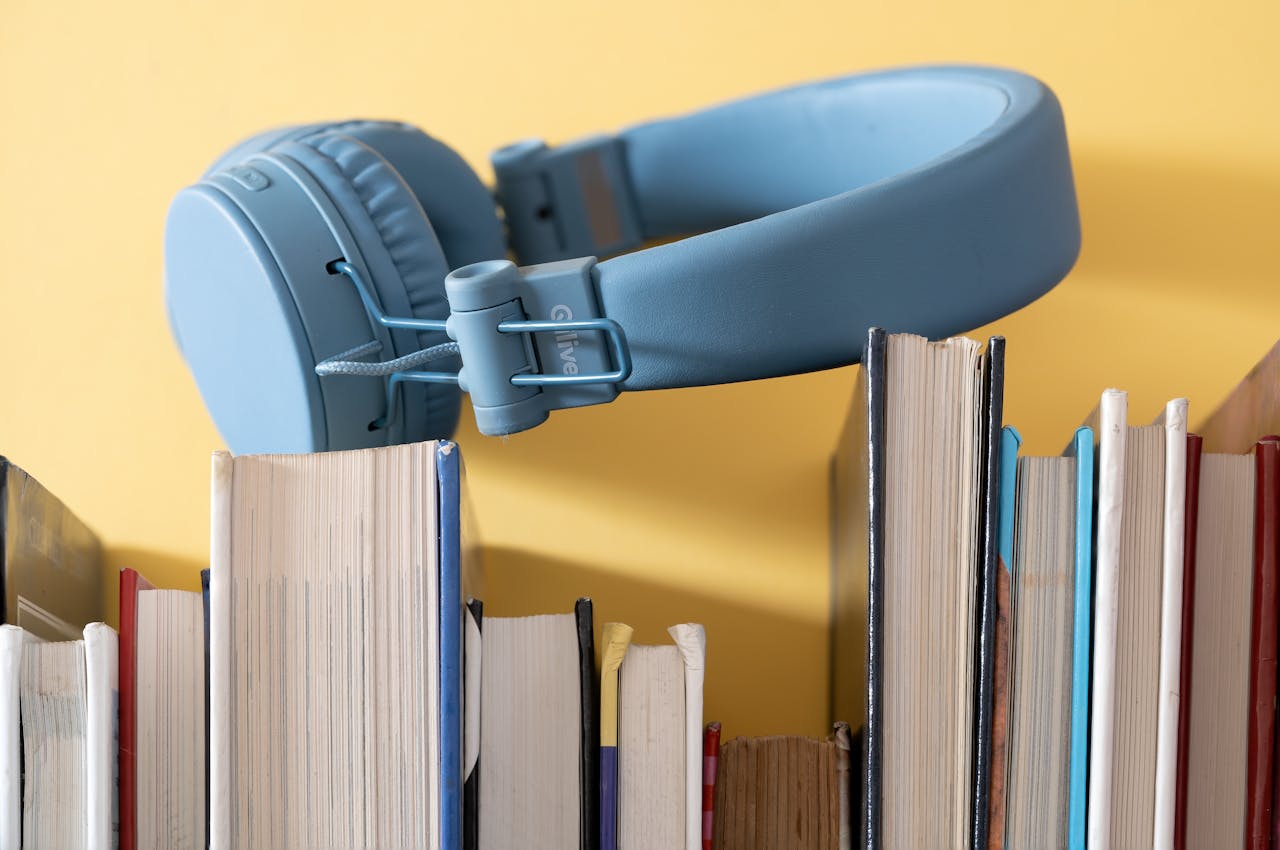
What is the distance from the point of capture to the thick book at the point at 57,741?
572 millimetres

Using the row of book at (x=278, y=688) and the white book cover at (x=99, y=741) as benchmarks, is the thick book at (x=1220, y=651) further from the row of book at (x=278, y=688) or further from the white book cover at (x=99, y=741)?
the white book cover at (x=99, y=741)

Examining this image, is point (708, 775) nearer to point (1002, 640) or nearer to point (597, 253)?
point (1002, 640)

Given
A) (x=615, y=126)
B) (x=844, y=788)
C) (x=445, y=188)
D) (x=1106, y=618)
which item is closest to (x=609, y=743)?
(x=844, y=788)

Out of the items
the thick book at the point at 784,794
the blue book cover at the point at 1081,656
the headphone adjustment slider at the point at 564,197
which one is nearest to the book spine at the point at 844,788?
the thick book at the point at 784,794

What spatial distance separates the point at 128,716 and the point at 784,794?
321mm

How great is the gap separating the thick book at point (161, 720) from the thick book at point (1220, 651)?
45cm

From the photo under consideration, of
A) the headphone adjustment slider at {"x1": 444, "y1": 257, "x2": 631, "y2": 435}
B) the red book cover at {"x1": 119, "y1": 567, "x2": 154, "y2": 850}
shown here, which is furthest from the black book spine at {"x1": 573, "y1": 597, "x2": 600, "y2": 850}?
the red book cover at {"x1": 119, "y1": 567, "x2": 154, "y2": 850}

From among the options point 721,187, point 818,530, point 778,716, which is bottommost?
point 778,716

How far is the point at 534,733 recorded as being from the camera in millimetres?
622

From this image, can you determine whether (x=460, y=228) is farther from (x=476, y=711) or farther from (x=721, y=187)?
(x=476, y=711)

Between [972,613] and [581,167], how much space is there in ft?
1.46

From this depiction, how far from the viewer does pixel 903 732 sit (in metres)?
0.58

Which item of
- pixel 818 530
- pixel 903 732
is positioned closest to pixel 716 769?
pixel 903 732

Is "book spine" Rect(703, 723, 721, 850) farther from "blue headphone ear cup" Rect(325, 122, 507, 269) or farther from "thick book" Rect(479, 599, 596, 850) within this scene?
"blue headphone ear cup" Rect(325, 122, 507, 269)
